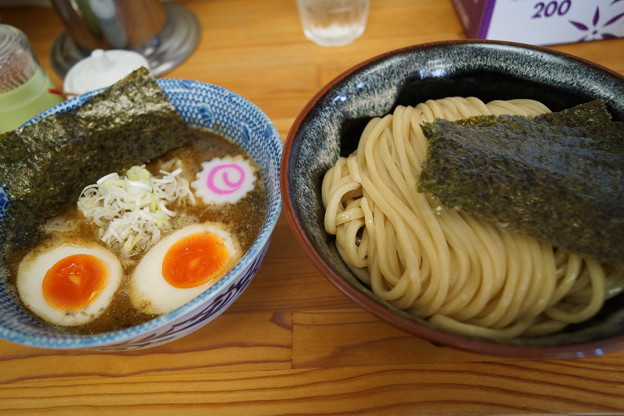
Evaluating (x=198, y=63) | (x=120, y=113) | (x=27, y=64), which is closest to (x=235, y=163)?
(x=120, y=113)

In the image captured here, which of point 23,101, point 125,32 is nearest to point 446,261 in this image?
point 23,101

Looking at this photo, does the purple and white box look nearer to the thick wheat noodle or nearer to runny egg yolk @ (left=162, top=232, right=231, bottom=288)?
the thick wheat noodle

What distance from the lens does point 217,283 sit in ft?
3.26

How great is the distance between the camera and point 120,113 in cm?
150

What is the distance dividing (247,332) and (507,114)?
99 cm

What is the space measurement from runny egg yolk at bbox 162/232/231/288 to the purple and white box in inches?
56.7

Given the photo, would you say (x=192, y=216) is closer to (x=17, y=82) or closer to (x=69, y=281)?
(x=69, y=281)

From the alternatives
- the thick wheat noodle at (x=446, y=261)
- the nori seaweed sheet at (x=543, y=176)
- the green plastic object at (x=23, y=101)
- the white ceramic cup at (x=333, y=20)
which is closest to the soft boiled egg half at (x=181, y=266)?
the thick wheat noodle at (x=446, y=261)

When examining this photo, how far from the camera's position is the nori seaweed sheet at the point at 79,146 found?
1373mm

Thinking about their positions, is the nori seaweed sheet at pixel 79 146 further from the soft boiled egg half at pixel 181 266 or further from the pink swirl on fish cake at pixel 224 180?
the soft boiled egg half at pixel 181 266

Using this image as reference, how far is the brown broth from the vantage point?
3.90 feet

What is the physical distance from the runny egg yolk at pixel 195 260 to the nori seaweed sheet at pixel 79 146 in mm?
439

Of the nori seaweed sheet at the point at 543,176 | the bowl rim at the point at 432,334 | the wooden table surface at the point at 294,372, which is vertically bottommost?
the wooden table surface at the point at 294,372

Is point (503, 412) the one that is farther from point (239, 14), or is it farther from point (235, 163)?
point (239, 14)
